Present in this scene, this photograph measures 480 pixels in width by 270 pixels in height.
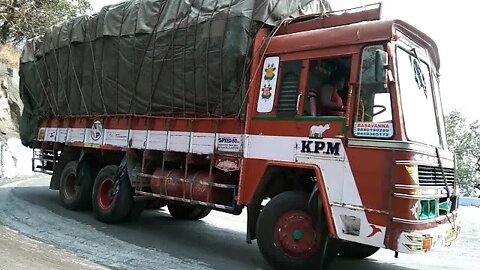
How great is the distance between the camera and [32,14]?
24578 mm

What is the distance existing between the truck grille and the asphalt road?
5.59 ft

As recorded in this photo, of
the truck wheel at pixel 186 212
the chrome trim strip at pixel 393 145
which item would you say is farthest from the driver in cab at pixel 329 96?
the truck wheel at pixel 186 212

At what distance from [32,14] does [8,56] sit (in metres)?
3.06

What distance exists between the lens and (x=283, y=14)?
6703 mm

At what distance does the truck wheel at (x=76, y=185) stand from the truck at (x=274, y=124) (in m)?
0.04

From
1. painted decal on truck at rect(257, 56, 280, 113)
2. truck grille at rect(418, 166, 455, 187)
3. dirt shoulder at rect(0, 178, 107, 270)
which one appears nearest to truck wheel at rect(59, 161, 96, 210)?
dirt shoulder at rect(0, 178, 107, 270)

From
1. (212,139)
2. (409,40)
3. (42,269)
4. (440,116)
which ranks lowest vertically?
(42,269)

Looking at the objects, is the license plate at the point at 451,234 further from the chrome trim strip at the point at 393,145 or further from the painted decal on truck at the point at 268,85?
the painted decal on truck at the point at 268,85

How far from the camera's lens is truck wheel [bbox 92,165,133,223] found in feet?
27.5

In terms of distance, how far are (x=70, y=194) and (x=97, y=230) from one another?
2406 mm

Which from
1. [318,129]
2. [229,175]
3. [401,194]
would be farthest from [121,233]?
[401,194]

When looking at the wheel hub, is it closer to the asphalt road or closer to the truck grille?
the asphalt road

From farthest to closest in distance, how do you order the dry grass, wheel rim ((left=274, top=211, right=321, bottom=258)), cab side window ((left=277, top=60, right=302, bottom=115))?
the dry grass < cab side window ((left=277, top=60, right=302, bottom=115)) < wheel rim ((left=274, top=211, right=321, bottom=258))

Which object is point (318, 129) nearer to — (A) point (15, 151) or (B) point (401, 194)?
(B) point (401, 194)
